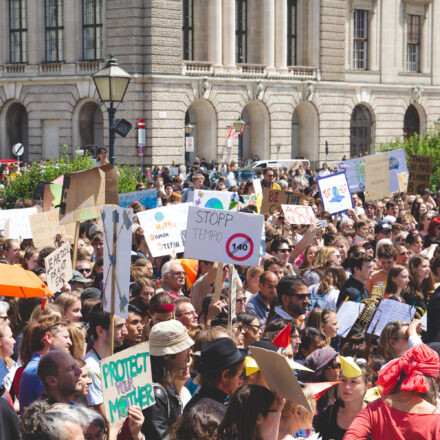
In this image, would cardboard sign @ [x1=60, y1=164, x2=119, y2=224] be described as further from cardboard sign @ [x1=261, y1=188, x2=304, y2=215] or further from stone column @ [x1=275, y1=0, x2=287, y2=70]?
stone column @ [x1=275, y1=0, x2=287, y2=70]

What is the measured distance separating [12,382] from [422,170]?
14.9 meters

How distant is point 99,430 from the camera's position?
5207 millimetres

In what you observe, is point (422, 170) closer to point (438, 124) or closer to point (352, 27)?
point (438, 124)

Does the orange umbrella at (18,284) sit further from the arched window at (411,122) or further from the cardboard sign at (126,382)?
the arched window at (411,122)

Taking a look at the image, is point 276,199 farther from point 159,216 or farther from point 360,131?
point 360,131

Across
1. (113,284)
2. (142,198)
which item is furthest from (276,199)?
(113,284)

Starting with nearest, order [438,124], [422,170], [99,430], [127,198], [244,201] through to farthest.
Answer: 1. [99,430]
2. [127,198]
3. [244,201]
4. [422,170]
5. [438,124]

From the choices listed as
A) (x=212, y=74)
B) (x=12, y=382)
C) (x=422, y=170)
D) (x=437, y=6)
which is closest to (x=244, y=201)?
(x=422, y=170)

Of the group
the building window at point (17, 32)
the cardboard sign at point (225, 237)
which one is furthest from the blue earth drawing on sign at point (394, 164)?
the building window at point (17, 32)

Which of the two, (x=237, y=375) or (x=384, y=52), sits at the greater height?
(x=384, y=52)

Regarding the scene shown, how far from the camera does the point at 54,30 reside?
140ft

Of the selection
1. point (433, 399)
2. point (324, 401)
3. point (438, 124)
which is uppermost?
point (438, 124)

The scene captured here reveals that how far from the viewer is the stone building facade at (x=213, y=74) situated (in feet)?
129

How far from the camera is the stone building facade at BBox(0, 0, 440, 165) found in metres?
39.3
